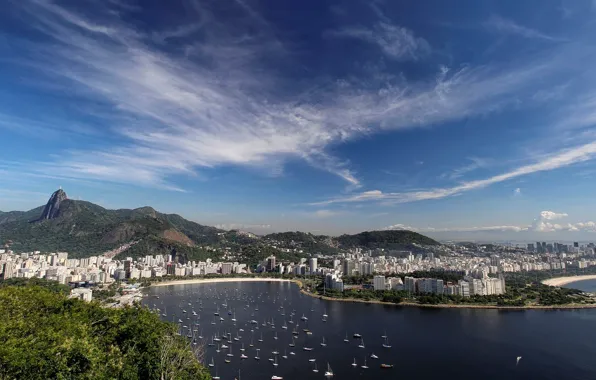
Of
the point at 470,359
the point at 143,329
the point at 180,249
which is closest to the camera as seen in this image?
the point at 143,329

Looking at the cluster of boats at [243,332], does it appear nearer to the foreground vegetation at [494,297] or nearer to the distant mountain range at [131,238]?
the foreground vegetation at [494,297]

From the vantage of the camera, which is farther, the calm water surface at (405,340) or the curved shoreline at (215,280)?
the curved shoreline at (215,280)

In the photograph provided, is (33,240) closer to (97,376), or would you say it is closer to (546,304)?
(97,376)

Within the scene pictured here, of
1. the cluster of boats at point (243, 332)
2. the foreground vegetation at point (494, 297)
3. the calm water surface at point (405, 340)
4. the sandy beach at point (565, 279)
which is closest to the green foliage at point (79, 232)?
the calm water surface at point (405, 340)

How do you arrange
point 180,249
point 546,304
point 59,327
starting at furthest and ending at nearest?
1. point 180,249
2. point 546,304
3. point 59,327

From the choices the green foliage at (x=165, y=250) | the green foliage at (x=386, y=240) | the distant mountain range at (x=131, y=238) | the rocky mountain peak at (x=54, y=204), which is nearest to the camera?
the green foliage at (x=165, y=250)

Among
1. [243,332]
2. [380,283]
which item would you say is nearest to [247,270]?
[380,283]


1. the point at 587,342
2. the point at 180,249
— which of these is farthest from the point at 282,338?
the point at 180,249
